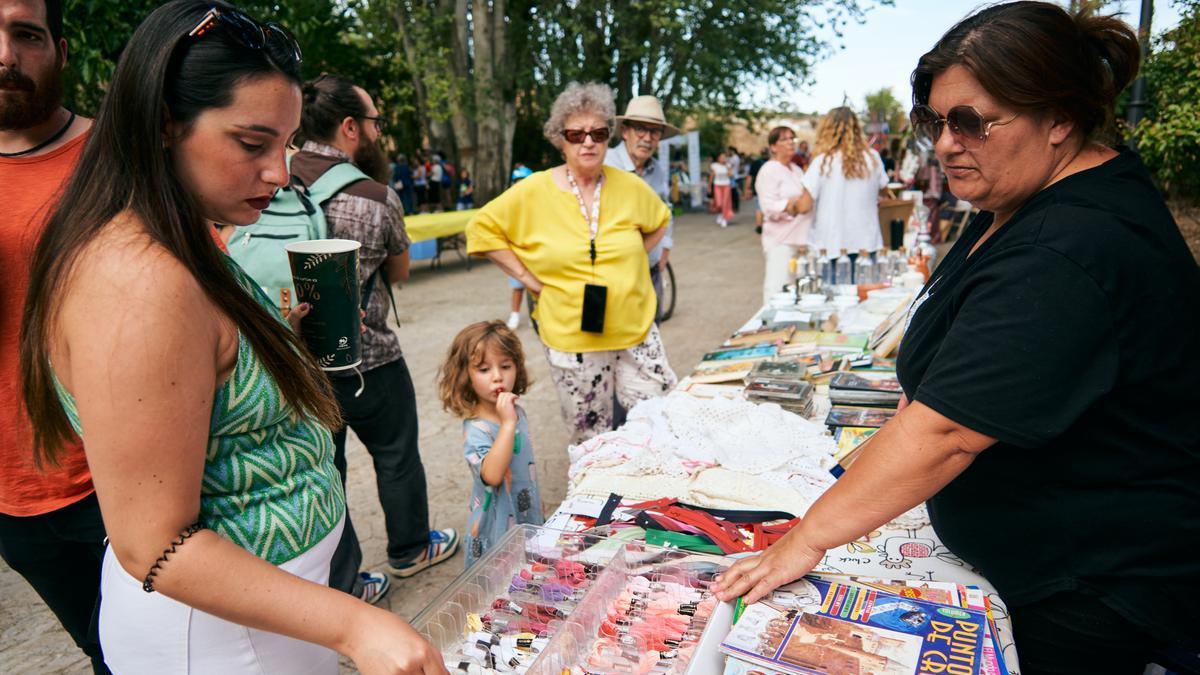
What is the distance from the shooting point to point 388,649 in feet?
3.09

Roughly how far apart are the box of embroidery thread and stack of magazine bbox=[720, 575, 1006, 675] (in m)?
0.08

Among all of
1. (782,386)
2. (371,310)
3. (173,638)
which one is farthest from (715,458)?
(173,638)

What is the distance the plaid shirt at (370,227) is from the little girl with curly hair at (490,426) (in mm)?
325

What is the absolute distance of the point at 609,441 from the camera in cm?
241

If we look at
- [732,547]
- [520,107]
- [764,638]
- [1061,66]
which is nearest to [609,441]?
[732,547]

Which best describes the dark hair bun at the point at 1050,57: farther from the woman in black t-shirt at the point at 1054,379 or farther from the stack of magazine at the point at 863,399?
the stack of magazine at the point at 863,399

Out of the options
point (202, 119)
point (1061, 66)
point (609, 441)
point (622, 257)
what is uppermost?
point (1061, 66)

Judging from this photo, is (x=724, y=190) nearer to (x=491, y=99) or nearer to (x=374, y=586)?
(x=491, y=99)

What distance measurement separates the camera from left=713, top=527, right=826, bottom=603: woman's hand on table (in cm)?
133

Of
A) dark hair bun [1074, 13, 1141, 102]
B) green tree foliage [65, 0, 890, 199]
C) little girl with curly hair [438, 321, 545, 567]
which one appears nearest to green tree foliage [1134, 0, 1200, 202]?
dark hair bun [1074, 13, 1141, 102]

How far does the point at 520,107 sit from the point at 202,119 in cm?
1994

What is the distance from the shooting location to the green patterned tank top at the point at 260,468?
3.42ft

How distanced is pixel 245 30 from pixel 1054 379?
4.26ft

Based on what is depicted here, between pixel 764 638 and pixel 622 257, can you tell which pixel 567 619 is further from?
pixel 622 257
